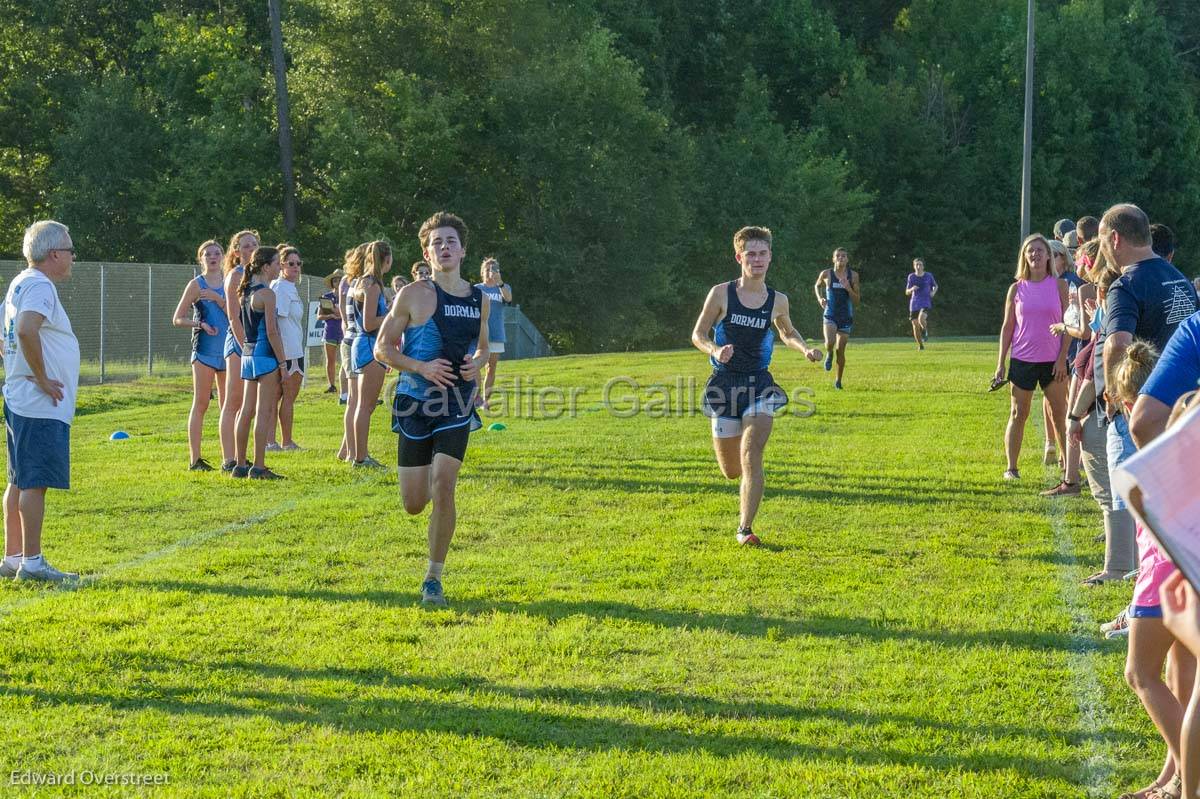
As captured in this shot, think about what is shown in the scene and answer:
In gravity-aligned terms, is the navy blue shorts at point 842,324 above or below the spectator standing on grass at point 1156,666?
above

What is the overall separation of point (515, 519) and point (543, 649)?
3597 millimetres

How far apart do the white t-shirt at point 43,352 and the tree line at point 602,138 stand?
1295 inches

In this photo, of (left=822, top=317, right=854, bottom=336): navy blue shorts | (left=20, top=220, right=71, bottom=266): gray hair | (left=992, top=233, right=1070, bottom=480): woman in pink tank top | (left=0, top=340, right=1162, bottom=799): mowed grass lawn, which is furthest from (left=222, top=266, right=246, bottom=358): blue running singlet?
(left=822, top=317, right=854, bottom=336): navy blue shorts

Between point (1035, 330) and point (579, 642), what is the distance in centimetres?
588

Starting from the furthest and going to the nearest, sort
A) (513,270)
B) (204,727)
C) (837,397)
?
(513,270)
(837,397)
(204,727)

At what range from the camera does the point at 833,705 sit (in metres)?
5.48

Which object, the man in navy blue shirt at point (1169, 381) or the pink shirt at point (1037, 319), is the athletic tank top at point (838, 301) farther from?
the man in navy blue shirt at point (1169, 381)

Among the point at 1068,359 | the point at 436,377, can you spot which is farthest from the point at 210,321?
the point at 1068,359

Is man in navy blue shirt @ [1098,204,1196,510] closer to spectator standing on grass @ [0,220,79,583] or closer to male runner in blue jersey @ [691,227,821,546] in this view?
male runner in blue jersey @ [691,227,821,546]

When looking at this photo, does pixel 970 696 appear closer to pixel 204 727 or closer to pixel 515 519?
pixel 204 727

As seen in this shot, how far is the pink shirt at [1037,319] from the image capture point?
10.7 m

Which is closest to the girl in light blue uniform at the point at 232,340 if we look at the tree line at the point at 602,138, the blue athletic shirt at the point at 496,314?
the blue athletic shirt at the point at 496,314

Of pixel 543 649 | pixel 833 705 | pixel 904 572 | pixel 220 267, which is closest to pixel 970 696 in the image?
pixel 833 705

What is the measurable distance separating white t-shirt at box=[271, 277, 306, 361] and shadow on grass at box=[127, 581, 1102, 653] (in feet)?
16.7
